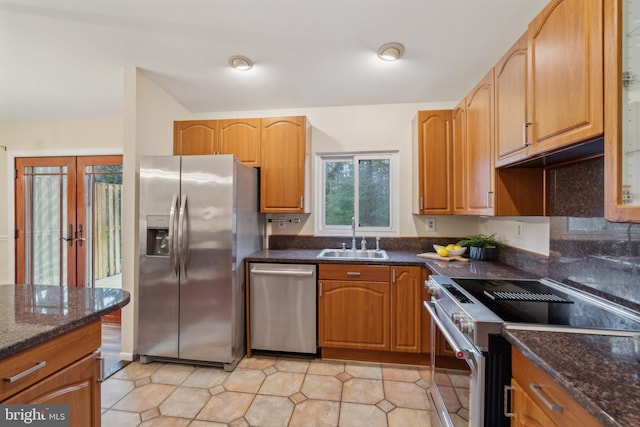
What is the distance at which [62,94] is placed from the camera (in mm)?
2740

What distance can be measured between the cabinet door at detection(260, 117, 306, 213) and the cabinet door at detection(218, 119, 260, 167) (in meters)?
0.07

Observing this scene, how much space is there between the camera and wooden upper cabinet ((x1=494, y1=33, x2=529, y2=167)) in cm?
140

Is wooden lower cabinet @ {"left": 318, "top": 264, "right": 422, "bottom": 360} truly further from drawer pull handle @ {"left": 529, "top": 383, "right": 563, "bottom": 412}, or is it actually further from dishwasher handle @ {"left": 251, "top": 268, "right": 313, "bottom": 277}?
drawer pull handle @ {"left": 529, "top": 383, "right": 563, "bottom": 412}

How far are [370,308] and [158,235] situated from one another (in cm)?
186

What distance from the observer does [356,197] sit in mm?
2988

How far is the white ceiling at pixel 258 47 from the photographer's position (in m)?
1.63

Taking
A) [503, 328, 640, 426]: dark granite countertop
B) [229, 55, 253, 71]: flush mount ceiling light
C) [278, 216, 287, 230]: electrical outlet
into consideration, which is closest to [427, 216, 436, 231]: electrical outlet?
[278, 216, 287, 230]: electrical outlet

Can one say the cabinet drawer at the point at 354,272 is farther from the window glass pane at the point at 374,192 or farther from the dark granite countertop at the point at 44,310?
the dark granite countertop at the point at 44,310

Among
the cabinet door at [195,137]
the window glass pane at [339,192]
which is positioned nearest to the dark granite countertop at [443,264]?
the window glass pane at [339,192]

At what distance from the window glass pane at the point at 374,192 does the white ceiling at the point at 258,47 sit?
26.1 inches

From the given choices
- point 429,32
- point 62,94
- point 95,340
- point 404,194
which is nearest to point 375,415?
point 95,340

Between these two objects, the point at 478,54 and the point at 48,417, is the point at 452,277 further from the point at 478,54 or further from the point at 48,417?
the point at 48,417

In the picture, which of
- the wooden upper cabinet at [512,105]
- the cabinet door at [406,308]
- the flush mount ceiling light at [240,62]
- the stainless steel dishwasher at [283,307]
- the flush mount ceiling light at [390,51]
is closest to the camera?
the wooden upper cabinet at [512,105]

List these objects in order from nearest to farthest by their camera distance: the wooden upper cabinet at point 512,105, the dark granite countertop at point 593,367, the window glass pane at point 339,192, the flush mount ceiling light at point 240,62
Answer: the dark granite countertop at point 593,367
the wooden upper cabinet at point 512,105
the flush mount ceiling light at point 240,62
the window glass pane at point 339,192
